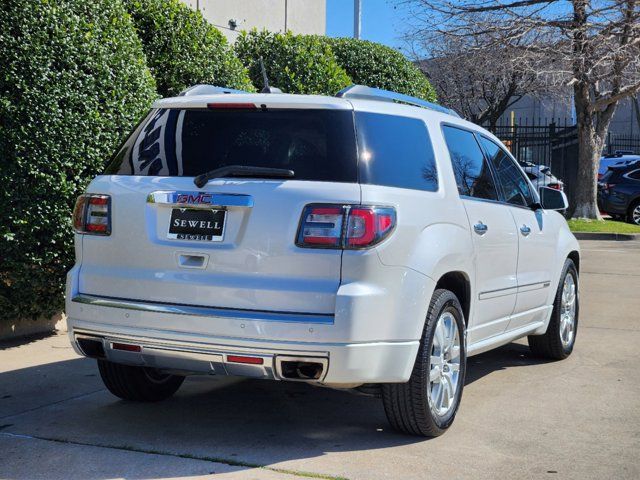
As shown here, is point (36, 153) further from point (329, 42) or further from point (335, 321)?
point (329, 42)

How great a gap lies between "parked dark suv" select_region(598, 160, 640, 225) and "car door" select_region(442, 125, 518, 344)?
808 inches

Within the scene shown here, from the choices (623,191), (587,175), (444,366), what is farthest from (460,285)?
(623,191)

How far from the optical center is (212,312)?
15.1 feet

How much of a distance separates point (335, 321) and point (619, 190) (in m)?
22.9

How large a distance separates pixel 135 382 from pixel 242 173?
5.54ft

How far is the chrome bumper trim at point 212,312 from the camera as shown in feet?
14.7

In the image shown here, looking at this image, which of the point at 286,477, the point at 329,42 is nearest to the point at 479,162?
the point at 286,477

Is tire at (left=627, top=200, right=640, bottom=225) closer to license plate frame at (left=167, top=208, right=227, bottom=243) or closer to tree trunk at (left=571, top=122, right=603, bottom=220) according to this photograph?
tree trunk at (left=571, top=122, right=603, bottom=220)

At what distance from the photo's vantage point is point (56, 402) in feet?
19.4

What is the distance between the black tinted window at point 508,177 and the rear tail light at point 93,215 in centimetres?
262

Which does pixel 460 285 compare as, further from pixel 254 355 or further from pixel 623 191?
pixel 623 191

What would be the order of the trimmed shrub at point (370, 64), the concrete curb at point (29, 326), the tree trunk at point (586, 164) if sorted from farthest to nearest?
the tree trunk at point (586, 164), the trimmed shrub at point (370, 64), the concrete curb at point (29, 326)

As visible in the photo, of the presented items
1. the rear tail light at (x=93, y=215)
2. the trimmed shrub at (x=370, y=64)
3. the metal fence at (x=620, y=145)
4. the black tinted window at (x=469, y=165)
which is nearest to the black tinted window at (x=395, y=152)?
the black tinted window at (x=469, y=165)

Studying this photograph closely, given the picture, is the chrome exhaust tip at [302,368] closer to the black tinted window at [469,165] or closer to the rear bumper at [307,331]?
the rear bumper at [307,331]
